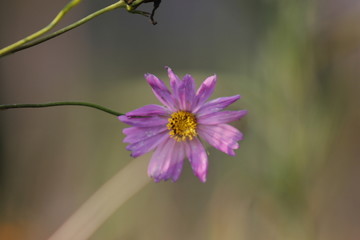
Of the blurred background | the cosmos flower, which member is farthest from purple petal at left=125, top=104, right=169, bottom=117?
the blurred background

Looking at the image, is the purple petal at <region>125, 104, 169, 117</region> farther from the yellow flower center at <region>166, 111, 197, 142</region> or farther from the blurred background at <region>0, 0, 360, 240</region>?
the blurred background at <region>0, 0, 360, 240</region>

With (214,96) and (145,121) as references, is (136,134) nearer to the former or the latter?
(145,121)

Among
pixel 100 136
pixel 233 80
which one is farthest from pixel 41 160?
pixel 233 80

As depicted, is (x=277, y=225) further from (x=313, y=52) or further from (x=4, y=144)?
(x=4, y=144)

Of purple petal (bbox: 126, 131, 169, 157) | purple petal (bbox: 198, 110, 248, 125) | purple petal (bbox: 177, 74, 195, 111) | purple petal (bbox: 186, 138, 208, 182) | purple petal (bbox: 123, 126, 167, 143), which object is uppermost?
purple petal (bbox: 177, 74, 195, 111)

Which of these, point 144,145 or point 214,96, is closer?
point 144,145

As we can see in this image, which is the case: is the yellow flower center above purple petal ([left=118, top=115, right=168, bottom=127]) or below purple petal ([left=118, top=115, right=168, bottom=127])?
below

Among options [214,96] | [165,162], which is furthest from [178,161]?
[214,96]
